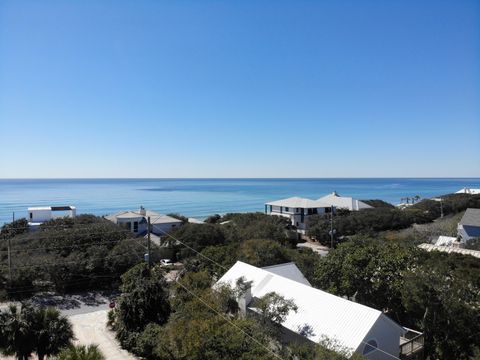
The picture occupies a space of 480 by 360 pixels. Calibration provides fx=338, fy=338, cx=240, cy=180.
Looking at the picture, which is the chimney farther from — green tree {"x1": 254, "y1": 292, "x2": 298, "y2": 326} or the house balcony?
the house balcony

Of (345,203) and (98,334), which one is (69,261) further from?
(345,203)

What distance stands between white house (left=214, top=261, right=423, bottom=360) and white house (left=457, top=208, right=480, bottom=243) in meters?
29.3

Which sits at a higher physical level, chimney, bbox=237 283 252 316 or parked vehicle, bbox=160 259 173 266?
chimney, bbox=237 283 252 316

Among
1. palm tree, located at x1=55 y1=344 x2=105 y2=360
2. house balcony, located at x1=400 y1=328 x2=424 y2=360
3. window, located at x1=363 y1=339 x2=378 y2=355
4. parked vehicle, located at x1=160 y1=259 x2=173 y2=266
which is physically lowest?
parked vehicle, located at x1=160 y1=259 x2=173 y2=266

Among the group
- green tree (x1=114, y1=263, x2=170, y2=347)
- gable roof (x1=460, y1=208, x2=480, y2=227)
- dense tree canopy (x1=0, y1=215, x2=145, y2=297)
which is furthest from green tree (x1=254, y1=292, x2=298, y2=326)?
gable roof (x1=460, y1=208, x2=480, y2=227)

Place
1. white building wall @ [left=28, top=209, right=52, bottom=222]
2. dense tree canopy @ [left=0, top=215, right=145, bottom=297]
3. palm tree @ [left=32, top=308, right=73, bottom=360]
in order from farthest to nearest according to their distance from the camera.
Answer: white building wall @ [left=28, top=209, right=52, bottom=222] < dense tree canopy @ [left=0, top=215, right=145, bottom=297] < palm tree @ [left=32, top=308, right=73, bottom=360]

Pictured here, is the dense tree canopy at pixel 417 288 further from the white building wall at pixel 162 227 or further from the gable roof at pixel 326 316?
the white building wall at pixel 162 227

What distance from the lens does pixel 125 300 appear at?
675 inches

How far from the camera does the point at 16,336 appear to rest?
12.0 metres

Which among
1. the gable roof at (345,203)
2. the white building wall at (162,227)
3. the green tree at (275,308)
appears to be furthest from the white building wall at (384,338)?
the gable roof at (345,203)

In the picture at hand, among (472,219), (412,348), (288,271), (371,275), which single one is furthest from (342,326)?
(472,219)

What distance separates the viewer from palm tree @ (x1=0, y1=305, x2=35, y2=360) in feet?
39.3

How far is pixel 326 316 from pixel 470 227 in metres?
33.7

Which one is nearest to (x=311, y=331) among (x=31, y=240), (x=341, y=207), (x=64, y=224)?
(x=31, y=240)
